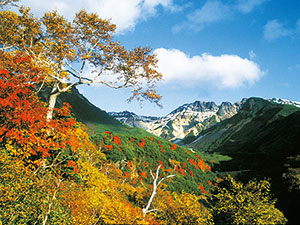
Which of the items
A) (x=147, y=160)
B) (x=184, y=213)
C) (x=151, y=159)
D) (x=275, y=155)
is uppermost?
(x=275, y=155)

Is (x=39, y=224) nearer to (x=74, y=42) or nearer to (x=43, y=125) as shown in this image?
(x=43, y=125)

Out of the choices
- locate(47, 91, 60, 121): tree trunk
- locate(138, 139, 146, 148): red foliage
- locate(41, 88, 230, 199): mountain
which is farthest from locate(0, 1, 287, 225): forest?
locate(138, 139, 146, 148): red foliage

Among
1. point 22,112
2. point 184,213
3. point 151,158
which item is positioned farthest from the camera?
point 151,158

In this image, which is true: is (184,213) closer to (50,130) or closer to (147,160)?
(50,130)

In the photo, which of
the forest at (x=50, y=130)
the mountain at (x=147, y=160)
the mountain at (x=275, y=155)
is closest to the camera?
the forest at (x=50, y=130)

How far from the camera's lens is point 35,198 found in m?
15.0

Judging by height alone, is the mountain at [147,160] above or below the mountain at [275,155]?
below

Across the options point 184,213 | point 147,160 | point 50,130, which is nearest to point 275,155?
point 147,160

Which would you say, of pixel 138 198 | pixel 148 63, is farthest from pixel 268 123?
pixel 148 63

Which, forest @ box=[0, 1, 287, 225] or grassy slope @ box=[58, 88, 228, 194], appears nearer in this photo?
forest @ box=[0, 1, 287, 225]

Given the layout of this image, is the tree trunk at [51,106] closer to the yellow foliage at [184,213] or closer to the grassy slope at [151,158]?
the yellow foliage at [184,213]

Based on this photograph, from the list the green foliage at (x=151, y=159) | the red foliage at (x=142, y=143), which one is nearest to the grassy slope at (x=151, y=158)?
the green foliage at (x=151, y=159)

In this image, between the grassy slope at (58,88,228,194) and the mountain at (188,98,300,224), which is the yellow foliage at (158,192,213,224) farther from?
the mountain at (188,98,300,224)

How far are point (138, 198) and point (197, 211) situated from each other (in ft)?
63.7
